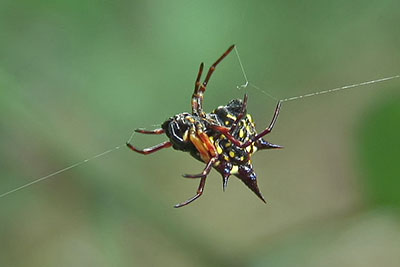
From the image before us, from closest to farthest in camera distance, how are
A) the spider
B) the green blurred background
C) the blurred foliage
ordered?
the spider
the blurred foliage
the green blurred background

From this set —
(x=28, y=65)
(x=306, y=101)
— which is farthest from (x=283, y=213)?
(x=28, y=65)

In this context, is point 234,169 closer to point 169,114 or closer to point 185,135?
point 185,135

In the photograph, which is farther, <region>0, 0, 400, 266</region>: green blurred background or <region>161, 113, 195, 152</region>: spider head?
<region>0, 0, 400, 266</region>: green blurred background

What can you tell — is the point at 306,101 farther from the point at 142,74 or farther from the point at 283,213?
the point at 142,74

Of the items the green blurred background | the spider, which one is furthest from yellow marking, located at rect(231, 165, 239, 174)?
the green blurred background

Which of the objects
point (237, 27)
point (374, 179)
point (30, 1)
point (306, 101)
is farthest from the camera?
point (306, 101)

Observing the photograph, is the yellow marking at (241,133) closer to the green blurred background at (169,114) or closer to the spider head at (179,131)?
the spider head at (179,131)

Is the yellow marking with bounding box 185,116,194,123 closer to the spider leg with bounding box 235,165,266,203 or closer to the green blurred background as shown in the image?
the spider leg with bounding box 235,165,266,203
